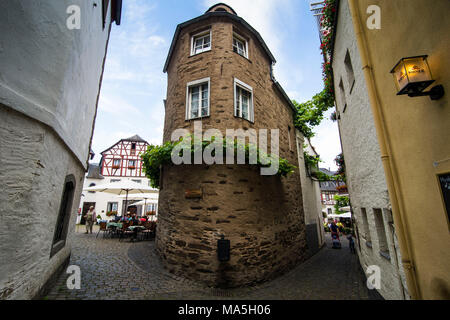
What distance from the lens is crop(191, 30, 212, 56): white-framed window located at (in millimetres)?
8008

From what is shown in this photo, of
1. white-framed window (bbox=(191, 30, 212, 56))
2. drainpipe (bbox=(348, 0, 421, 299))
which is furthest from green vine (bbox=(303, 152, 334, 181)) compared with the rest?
drainpipe (bbox=(348, 0, 421, 299))

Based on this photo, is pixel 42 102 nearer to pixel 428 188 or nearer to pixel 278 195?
pixel 428 188

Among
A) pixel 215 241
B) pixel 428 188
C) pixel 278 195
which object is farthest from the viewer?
pixel 278 195

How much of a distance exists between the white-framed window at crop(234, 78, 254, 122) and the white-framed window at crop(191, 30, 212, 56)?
228cm

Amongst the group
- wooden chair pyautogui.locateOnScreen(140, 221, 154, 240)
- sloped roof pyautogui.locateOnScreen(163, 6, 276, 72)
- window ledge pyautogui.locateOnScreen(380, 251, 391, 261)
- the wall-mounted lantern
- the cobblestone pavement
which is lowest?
the cobblestone pavement

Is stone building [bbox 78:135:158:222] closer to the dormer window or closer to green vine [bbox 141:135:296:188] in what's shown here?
the dormer window

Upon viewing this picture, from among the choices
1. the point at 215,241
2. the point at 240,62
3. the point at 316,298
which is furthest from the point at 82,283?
the point at 240,62

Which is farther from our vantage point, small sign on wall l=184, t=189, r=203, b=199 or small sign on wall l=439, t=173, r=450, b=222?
small sign on wall l=184, t=189, r=203, b=199

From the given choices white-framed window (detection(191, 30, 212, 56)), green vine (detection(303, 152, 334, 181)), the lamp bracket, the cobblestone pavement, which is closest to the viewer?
the lamp bracket

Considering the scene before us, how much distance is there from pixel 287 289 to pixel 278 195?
2908 millimetres

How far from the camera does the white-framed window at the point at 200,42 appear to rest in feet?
26.3

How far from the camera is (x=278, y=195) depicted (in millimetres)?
7145

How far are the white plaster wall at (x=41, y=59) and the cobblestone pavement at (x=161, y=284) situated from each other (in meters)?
3.32

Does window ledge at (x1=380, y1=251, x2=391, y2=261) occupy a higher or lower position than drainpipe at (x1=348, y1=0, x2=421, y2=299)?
lower
